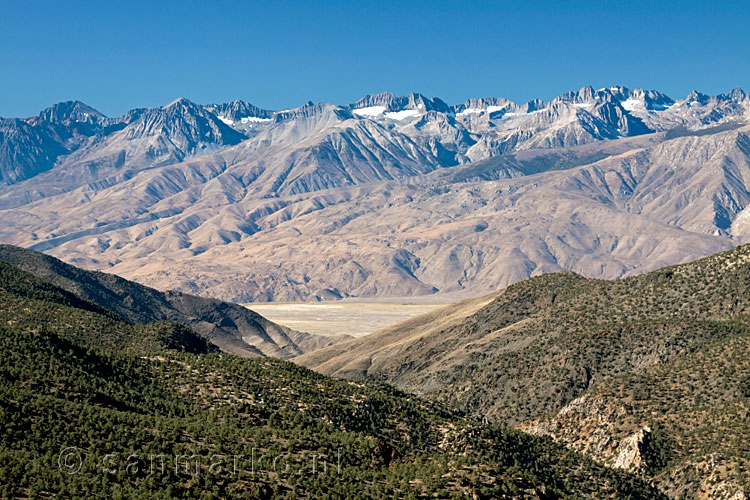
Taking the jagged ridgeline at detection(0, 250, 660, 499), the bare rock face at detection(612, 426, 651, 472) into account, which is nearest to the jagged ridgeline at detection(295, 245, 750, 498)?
the bare rock face at detection(612, 426, 651, 472)

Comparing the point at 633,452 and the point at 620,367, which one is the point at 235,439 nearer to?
the point at 633,452

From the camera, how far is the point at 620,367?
300 ft

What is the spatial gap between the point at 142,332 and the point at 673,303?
61.2 m

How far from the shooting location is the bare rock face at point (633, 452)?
67188mm

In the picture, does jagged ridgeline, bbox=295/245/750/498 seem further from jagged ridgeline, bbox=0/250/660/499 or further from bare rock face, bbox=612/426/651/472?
jagged ridgeline, bbox=0/250/660/499

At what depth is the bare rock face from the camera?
67188 millimetres

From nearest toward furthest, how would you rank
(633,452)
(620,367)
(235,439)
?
(235,439) → (633,452) → (620,367)

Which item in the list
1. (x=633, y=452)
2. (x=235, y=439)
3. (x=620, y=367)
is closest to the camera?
(x=235, y=439)

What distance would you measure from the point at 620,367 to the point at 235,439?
177ft

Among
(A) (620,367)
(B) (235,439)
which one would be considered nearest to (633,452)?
(A) (620,367)

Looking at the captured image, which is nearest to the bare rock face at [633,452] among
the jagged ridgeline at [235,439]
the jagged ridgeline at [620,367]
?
the jagged ridgeline at [620,367]

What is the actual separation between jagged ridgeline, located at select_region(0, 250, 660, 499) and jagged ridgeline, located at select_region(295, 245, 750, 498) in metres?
7.01

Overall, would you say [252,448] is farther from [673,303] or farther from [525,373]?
[673,303]

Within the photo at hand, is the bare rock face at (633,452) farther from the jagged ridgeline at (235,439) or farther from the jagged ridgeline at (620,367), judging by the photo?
the jagged ridgeline at (235,439)
